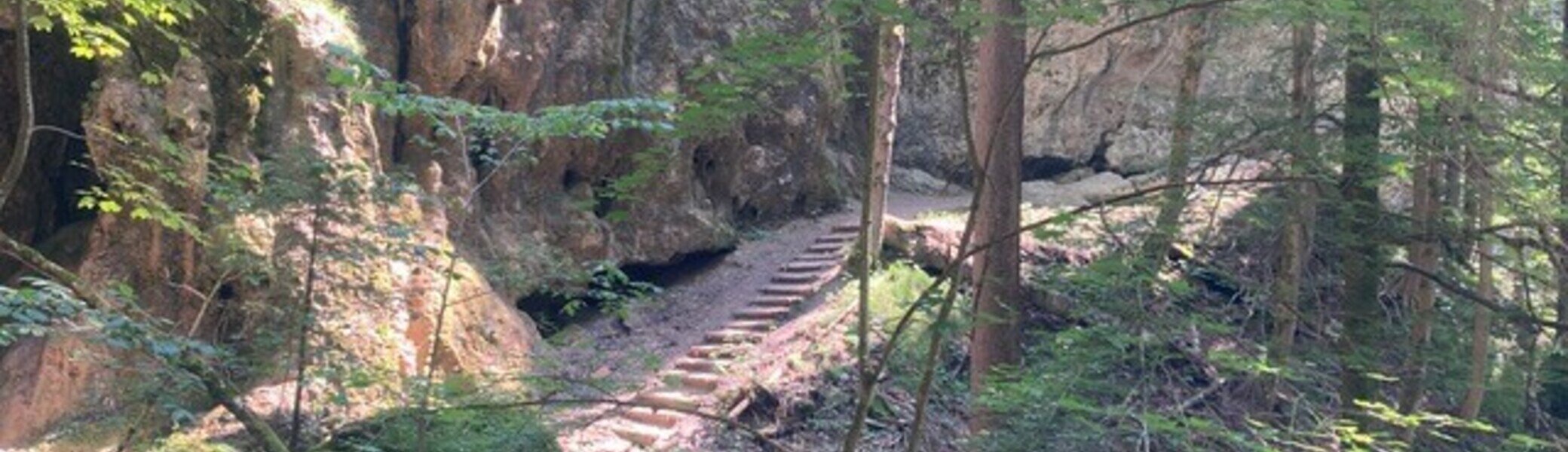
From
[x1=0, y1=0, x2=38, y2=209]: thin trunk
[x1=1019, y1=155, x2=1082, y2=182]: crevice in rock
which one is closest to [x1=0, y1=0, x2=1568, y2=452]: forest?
[x1=0, y1=0, x2=38, y2=209]: thin trunk

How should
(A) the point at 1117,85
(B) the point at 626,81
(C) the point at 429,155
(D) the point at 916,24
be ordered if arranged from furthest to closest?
(A) the point at 1117,85 < (B) the point at 626,81 < (C) the point at 429,155 < (D) the point at 916,24

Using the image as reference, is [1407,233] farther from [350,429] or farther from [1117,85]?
[1117,85]

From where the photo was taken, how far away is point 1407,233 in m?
7.35

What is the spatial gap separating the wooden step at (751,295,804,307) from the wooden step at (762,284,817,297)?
0.11 meters

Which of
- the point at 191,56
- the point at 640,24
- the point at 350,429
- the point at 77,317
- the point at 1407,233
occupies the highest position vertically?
the point at 640,24

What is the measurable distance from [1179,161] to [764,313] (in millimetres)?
7080

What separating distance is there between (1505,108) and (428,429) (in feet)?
22.4

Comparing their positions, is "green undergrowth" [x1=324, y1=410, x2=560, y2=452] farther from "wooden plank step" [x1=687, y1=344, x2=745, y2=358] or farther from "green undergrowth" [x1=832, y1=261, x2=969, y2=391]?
"wooden plank step" [x1=687, y1=344, x2=745, y2=358]

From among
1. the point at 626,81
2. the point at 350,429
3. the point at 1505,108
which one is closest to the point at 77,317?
the point at 350,429

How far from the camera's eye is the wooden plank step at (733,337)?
13469 millimetres

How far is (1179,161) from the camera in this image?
796 cm

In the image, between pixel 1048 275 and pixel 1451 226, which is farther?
pixel 1451 226

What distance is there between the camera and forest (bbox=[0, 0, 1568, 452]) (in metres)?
5.90

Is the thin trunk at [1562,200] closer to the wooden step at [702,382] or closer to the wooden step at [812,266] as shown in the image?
the wooden step at [702,382]
